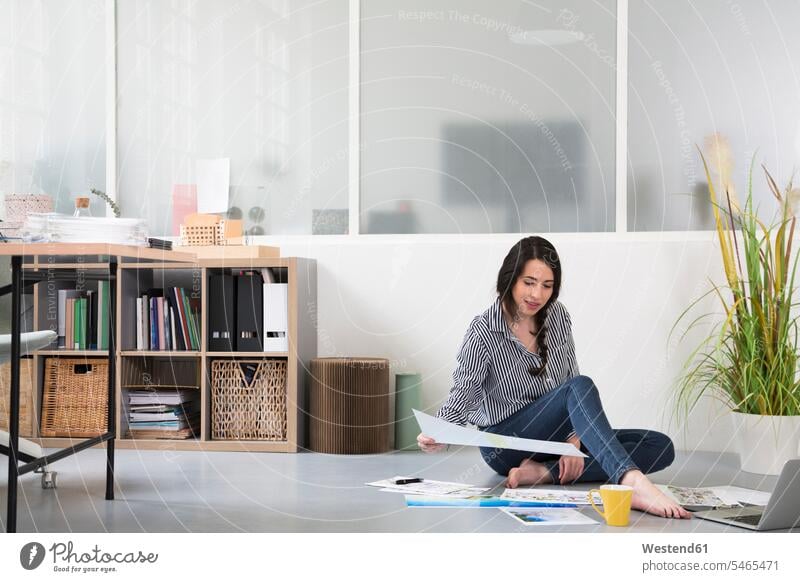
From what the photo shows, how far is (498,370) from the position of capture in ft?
8.61

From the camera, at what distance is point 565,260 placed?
3457 millimetres

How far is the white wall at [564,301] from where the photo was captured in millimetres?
3381

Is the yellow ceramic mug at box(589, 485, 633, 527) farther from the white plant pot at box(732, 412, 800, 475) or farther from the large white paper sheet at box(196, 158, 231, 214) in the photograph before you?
the large white paper sheet at box(196, 158, 231, 214)

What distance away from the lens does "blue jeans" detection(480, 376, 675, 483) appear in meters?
2.27

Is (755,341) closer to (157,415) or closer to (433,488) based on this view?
(433,488)

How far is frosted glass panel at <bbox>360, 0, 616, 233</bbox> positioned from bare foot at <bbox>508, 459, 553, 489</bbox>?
120 centimetres

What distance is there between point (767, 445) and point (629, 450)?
23.0 inches

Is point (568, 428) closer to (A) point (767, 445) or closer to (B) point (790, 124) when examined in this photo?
(A) point (767, 445)

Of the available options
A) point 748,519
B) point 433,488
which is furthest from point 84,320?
point 748,519

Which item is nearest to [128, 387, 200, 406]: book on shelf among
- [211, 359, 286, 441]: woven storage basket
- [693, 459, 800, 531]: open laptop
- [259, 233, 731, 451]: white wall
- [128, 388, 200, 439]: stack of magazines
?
[128, 388, 200, 439]: stack of magazines

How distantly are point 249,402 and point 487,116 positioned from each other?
56.1 inches

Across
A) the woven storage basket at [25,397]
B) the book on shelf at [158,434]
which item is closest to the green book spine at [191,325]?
the book on shelf at [158,434]

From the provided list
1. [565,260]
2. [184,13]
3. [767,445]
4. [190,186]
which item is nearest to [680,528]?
[767,445]

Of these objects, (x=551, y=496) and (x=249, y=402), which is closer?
(x=551, y=496)
